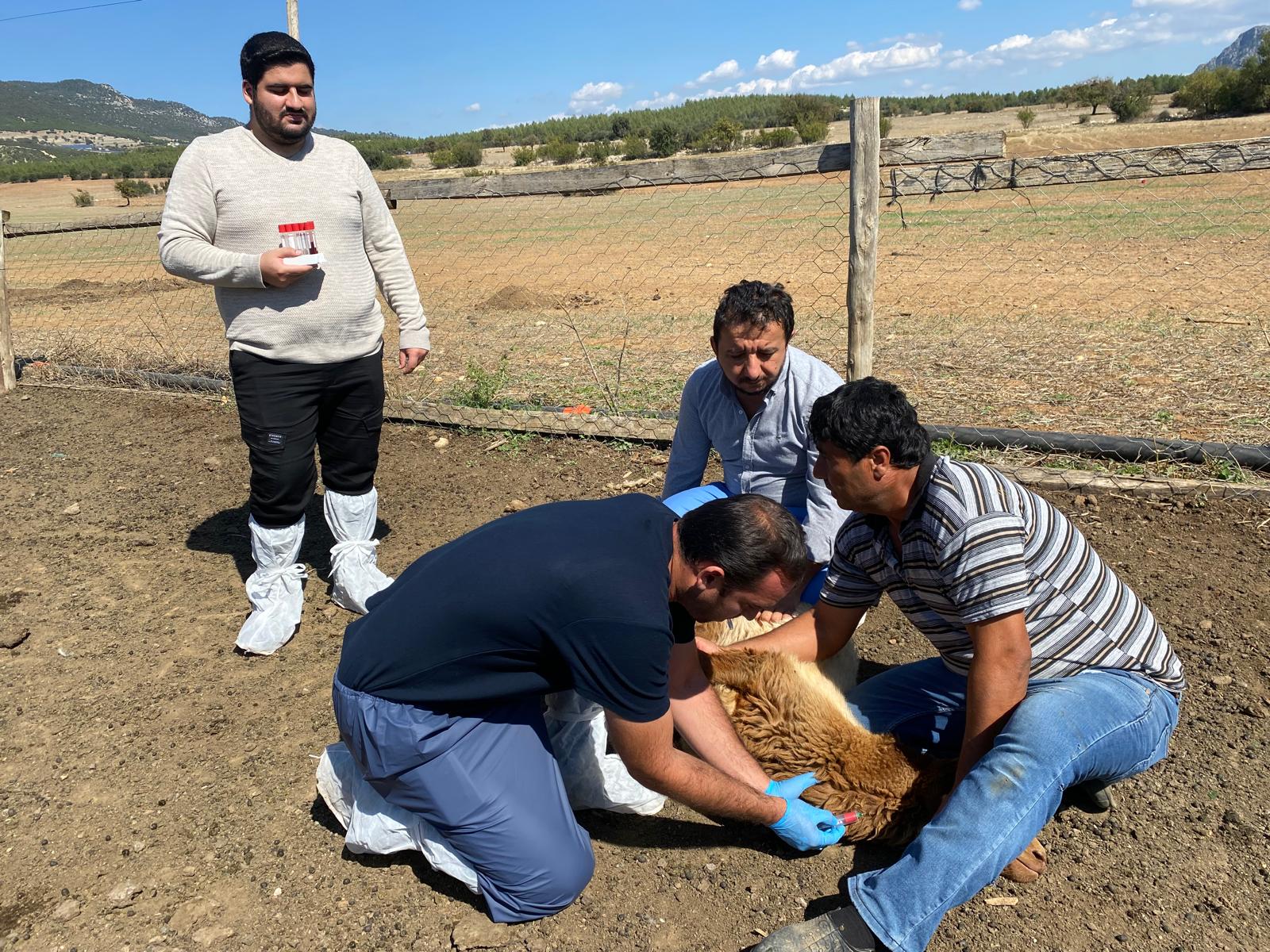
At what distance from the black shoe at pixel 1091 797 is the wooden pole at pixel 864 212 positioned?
261 centimetres

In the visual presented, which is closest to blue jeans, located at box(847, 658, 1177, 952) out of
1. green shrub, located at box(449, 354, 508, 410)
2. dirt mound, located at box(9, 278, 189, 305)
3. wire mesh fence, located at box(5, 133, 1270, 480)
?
wire mesh fence, located at box(5, 133, 1270, 480)

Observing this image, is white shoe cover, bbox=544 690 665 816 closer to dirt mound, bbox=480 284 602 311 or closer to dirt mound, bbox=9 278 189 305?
dirt mound, bbox=480 284 602 311

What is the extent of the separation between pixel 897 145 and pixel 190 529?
435cm

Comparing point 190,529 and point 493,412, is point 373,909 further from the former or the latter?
point 493,412

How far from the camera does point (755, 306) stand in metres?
3.27

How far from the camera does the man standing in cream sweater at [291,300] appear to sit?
3.64 metres

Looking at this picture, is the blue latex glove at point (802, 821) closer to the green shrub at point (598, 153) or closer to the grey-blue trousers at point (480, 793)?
the grey-blue trousers at point (480, 793)

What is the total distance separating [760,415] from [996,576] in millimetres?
1379

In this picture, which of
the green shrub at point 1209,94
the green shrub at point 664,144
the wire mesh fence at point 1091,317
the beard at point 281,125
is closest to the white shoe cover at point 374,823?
the beard at point 281,125

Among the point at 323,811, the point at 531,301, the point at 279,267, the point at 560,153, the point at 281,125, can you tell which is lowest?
the point at 323,811

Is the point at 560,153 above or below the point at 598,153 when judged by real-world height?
above

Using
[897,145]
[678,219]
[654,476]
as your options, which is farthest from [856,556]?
[678,219]

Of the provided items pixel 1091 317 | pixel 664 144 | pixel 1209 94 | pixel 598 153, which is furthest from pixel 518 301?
pixel 1209 94

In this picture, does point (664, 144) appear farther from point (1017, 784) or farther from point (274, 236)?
point (1017, 784)
